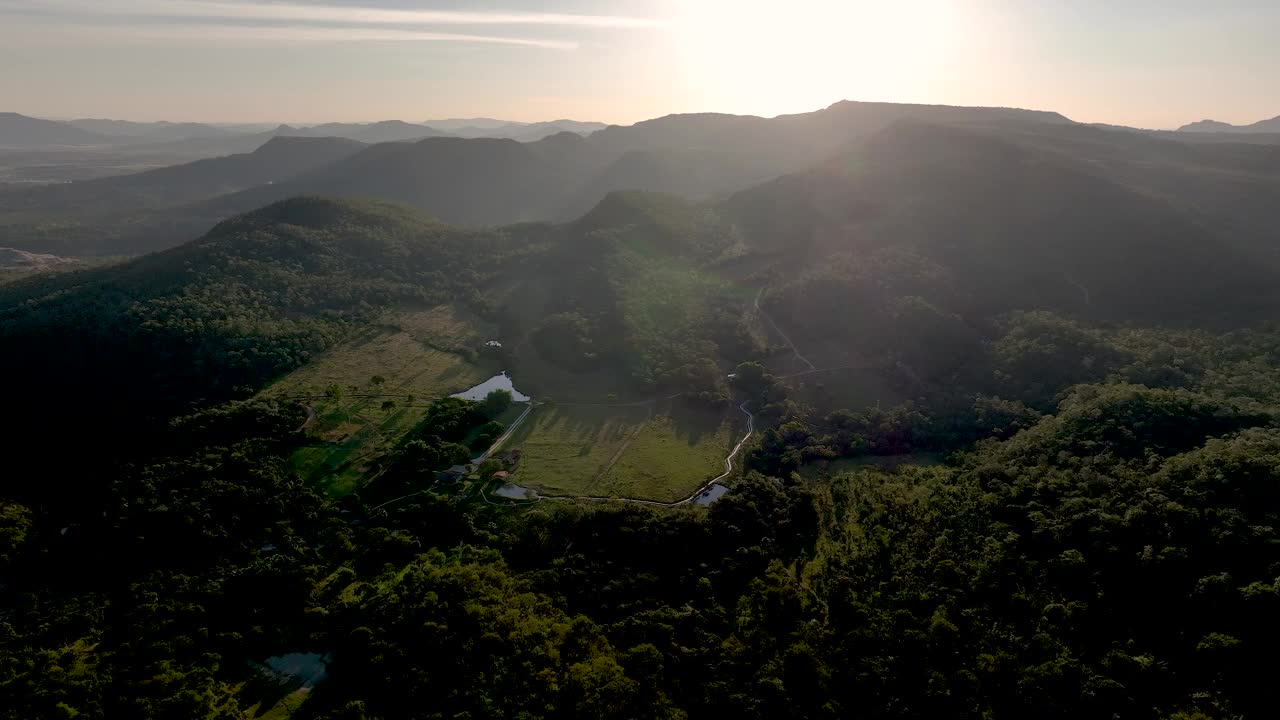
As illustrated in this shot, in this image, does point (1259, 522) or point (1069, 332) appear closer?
point (1259, 522)

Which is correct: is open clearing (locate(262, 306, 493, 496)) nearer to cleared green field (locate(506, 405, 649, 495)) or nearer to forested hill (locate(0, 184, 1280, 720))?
forested hill (locate(0, 184, 1280, 720))

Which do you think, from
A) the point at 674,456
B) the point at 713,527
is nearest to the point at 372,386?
the point at 674,456

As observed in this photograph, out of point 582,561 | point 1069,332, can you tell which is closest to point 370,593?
point 582,561

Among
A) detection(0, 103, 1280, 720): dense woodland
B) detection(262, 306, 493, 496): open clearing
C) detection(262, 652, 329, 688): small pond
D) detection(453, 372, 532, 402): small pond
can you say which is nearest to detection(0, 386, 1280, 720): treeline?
detection(0, 103, 1280, 720): dense woodland

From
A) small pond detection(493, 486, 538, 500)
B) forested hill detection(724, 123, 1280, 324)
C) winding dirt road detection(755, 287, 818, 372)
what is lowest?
small pond detection(493, 486, 538, 500)

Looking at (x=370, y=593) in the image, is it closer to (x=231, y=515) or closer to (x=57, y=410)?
(x=231, y=515)
